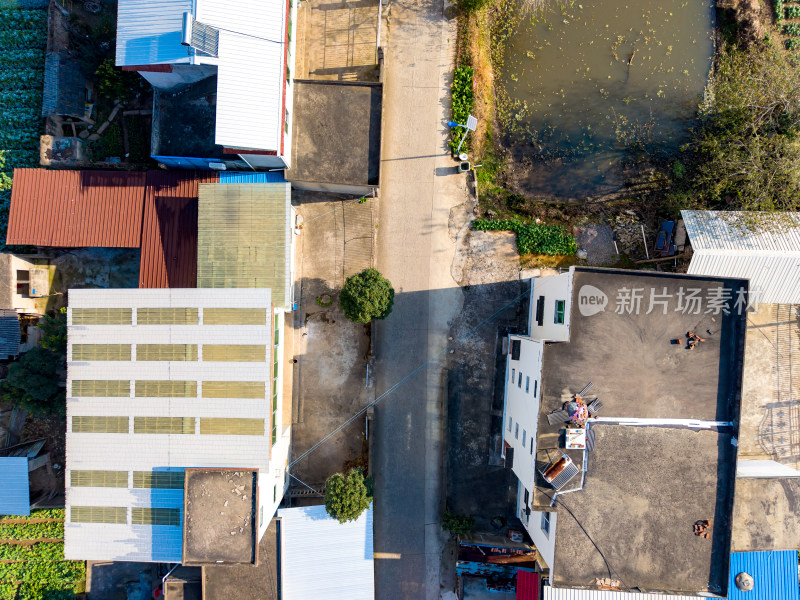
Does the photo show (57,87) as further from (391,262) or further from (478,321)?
(478,321)

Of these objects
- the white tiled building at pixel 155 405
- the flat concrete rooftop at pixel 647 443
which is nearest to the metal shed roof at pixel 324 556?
the white tiled building at pixel 155 405

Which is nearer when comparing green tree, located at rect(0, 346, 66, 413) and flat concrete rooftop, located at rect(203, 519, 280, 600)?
flat concrete rooftop, located at rect(203, 519, 280, 600)

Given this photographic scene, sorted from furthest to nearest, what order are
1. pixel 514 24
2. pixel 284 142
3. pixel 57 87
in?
pixel 514 24, pixel 57 87, pixel 284 142

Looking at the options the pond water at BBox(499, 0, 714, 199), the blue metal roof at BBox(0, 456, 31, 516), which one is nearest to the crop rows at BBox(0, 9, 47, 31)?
the blue metal roof at BBox(0, 456, 31, 516)

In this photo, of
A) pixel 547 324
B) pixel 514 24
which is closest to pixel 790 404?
pixel 547 324

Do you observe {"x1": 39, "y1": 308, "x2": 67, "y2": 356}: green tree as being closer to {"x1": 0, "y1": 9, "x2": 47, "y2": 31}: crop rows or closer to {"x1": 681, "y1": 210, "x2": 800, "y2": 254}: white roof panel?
{"x1": 0, "y1": 9, "x2": 47, "y2": 31}: crop rows

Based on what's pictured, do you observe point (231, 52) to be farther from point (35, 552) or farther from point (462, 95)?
point (35, 552)
